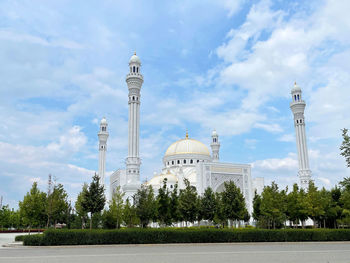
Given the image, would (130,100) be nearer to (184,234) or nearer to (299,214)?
(299,214)

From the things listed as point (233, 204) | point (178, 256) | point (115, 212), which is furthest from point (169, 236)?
point (115, 212)

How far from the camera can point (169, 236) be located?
21.0m

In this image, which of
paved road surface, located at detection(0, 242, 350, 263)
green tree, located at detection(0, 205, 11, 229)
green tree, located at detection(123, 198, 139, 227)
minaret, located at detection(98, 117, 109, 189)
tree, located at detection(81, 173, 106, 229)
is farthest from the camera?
minaret, located at detection(98, 117, 109, 189)

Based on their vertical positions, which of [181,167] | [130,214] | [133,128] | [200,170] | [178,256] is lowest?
[178,256]

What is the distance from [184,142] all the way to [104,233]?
51.7m

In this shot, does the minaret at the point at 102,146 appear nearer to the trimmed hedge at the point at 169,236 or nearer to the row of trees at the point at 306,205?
the row of trees at the point at 306,205

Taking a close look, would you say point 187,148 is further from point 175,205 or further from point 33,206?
point 33,206

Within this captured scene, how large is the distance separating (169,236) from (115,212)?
9244 millimetres

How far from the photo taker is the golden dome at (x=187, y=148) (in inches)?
2726

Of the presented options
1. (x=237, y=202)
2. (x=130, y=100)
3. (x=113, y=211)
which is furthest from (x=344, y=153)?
(x=130, y=100)

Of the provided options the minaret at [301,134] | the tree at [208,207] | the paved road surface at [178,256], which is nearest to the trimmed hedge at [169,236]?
the paved road surface at [178,256]

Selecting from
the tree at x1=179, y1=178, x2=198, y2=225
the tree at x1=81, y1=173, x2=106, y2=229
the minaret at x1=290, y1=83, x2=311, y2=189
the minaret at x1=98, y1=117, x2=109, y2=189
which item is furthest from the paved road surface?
the minaret at x1=98, y1=117, x2=109, y2=189

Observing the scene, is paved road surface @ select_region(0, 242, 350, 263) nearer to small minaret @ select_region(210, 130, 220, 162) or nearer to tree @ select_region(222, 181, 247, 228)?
tree @ select_region(222, 181, 247, 228)

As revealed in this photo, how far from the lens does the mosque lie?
47.8 m
